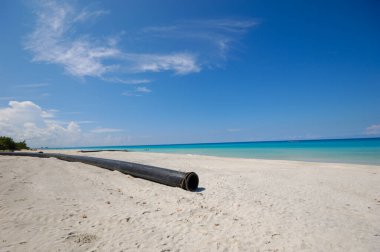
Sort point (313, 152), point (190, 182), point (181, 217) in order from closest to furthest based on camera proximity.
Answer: point (181, 217) < point (190, 182) < point (313, 152)

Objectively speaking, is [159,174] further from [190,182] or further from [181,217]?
[181,217]

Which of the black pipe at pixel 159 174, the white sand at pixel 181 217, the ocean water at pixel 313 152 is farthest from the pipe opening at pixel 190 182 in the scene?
the ocean water at pixel 313 152

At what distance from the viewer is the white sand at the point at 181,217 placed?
11.2 ft

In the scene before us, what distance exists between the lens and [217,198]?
6.01m

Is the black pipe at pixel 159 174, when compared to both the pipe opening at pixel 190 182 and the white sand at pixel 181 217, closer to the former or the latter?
the pipe opening at pixel 190 182

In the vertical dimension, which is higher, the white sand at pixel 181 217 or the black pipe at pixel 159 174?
the black pipe at pixel 159 174

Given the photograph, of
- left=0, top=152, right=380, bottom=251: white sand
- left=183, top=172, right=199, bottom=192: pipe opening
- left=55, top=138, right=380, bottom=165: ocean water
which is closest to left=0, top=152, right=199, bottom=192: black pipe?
left=183, top=172, right=199, bottom=192: pipe opening

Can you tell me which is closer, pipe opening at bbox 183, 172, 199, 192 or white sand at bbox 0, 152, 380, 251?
white sand at bbox 0, 152, 380, 251

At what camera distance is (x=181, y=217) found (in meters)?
4.50

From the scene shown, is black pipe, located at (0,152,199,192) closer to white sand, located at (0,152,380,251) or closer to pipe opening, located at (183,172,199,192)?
pipe opening, located at (183,172,199,192)

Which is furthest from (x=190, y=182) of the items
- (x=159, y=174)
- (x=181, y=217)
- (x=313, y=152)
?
(x=313, y=152)

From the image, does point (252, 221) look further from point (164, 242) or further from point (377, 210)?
point (377, 210)

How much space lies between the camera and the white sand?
3.40 m

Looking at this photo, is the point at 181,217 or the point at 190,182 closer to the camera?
the point at 181,217
